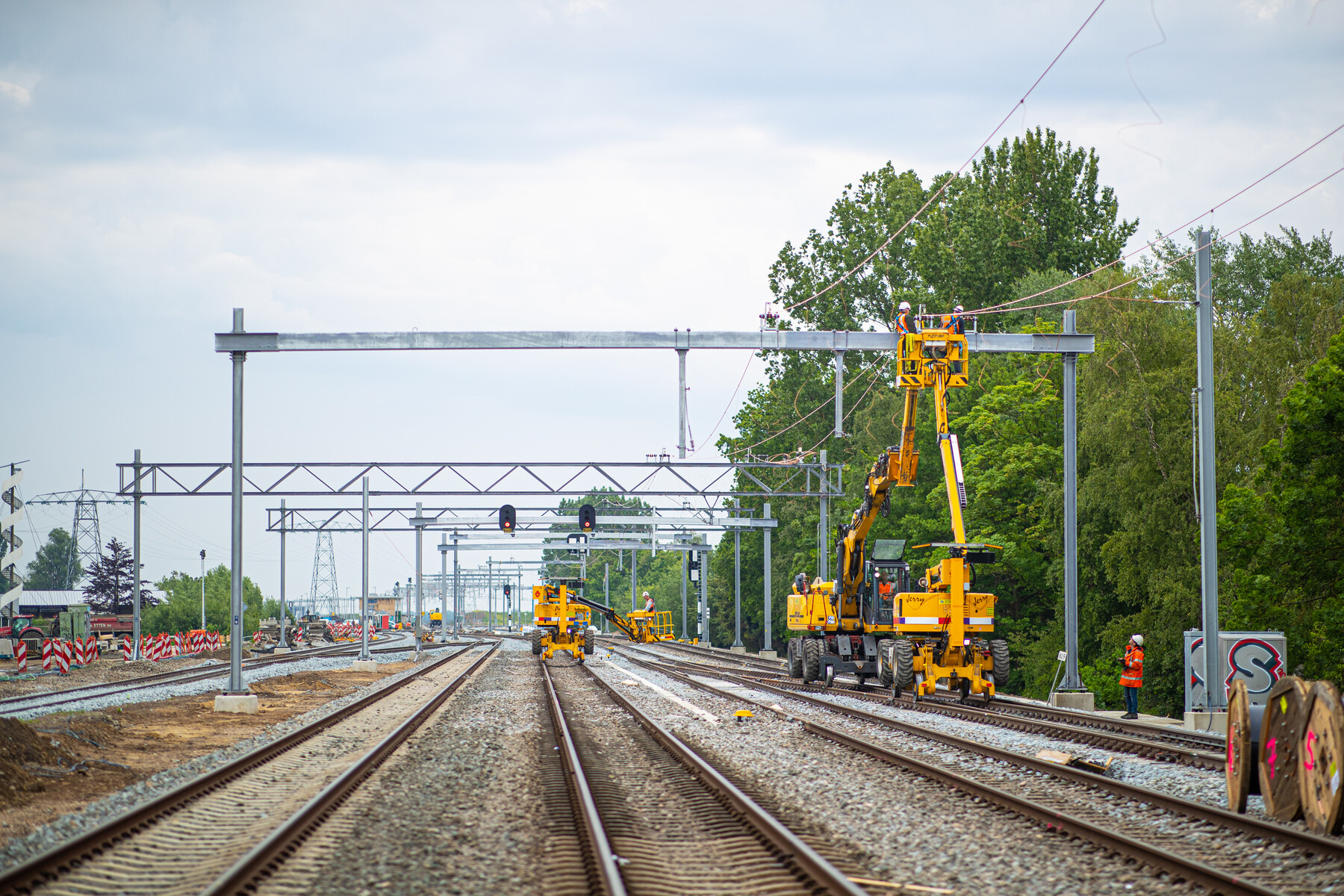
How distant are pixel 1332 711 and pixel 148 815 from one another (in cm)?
1012

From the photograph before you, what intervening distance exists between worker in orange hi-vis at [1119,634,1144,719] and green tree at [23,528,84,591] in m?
193

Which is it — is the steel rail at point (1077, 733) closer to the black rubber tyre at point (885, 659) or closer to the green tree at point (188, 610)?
the black rubber tyre at point (885, 659)

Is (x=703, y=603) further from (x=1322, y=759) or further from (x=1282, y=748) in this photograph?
(x=1322, y=759)

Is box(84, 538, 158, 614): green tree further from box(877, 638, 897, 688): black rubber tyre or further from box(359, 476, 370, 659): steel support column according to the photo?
box(877, 638, 897, 688): black rubber tyre

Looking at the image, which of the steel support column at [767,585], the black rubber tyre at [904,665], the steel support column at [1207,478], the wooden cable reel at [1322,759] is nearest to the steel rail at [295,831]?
the wooden cable reel at [1322,759]

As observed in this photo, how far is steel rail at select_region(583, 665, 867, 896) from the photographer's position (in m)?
8.15

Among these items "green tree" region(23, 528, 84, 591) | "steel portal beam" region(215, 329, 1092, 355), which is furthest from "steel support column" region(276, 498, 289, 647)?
"green tree" region(23, 528, 84, 591)

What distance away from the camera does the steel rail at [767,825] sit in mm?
8148

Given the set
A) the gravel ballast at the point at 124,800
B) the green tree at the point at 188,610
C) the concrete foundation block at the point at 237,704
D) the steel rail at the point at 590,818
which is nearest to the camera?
the steel rail at the point at 590,818

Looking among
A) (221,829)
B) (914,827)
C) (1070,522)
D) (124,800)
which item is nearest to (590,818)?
(914,827)

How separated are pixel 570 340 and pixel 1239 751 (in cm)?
1435

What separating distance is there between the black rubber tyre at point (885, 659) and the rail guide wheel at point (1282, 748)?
47.9 feet

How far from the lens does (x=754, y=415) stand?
81625 millimetres

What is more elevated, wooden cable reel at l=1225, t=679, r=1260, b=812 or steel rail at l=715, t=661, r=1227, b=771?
wooden cable reel at l=1225, t=679, r=1260, b=812
